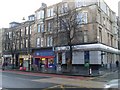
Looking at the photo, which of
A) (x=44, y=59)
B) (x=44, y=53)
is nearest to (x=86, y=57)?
(x=44, y=53)

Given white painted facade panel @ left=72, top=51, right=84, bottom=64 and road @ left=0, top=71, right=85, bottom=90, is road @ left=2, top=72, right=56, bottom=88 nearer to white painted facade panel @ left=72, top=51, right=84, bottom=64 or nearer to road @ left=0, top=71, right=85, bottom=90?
road @ left=0, top=71, right=85, bottom=90

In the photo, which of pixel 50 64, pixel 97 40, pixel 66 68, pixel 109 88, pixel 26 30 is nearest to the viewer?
pixel 109 88

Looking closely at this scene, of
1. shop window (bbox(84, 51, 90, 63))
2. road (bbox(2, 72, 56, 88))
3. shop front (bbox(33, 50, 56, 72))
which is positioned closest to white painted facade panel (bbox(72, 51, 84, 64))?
shop window (bbox(84, 51, 90, 63))

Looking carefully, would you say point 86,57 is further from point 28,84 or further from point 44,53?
point 28,84

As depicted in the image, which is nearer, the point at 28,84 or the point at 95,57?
the point at 28,84

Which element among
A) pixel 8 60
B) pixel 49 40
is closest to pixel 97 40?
pixel 49 40

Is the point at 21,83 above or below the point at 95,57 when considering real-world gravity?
below

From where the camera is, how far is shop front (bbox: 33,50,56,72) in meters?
39.8

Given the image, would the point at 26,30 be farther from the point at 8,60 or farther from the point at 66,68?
the point at 66,68

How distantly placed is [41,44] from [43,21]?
5171mm

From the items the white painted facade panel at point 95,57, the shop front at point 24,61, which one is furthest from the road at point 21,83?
the shop front at point 24,61

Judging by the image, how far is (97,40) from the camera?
3253cm

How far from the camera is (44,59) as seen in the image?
4203 centimetres

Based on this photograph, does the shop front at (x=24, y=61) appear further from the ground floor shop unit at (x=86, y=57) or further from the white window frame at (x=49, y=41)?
the ground floor shop unit at (x=86, y=57)
